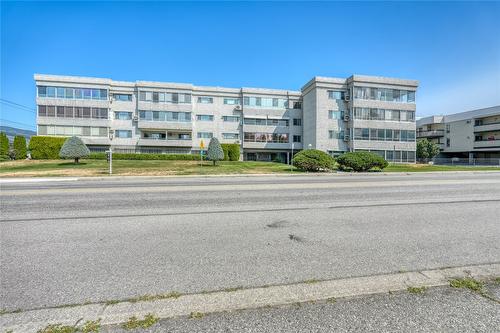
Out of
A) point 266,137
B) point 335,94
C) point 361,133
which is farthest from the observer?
point 266,137

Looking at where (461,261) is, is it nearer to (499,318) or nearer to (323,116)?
(499,318)

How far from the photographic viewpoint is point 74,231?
5.30 m

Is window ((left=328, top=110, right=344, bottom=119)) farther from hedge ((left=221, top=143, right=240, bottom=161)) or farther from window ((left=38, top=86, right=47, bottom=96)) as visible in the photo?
window ((left=38, top=86, right=47, bottom=96))

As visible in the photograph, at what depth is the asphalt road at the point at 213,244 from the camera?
320 centimetres

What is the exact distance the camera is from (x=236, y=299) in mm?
2775

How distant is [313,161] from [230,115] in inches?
1059

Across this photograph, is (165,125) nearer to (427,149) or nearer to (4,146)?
(4,146)

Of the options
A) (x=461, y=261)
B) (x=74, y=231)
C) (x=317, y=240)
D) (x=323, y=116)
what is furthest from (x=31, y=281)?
(x=323, y=116)

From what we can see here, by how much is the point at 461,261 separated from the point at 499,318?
1.58 meters

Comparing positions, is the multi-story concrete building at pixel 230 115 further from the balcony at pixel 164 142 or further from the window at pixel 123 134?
the balcony at pixel 164 142

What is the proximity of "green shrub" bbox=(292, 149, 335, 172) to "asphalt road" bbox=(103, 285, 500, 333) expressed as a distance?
21131 millimetres

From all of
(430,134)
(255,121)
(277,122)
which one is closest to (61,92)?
(255,121)

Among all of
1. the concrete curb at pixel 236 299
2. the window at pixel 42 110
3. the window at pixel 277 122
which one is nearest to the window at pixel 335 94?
the window at pixel 277 122

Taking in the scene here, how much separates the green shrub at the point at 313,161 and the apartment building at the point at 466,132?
46339 millimetres
